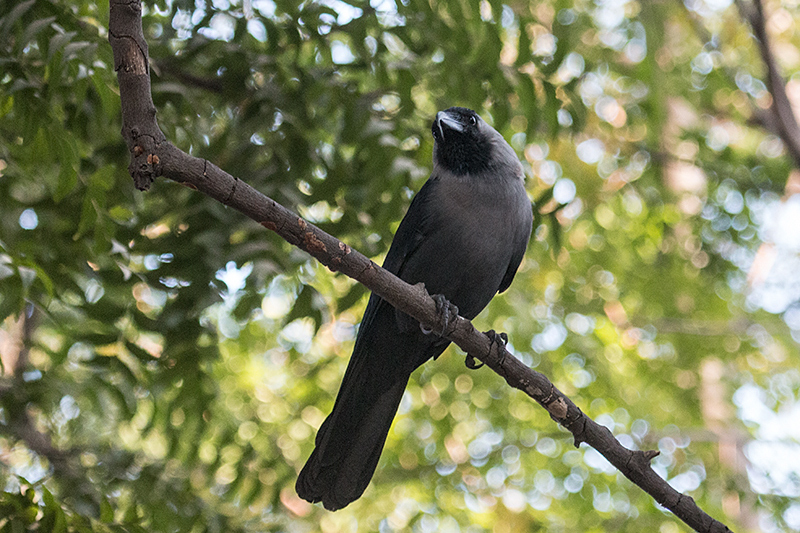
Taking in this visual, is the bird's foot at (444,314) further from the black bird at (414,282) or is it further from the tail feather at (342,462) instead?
the tail feather at (342,462)

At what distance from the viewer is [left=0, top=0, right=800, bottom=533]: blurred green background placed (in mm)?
3100

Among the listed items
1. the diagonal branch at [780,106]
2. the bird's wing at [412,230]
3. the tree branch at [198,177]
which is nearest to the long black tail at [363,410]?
A: the bird's wing at [412,230]

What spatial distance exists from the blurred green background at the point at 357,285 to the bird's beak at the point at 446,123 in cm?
20

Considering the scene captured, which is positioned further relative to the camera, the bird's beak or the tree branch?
the bird's beak

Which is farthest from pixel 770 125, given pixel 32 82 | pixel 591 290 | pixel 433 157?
pixel 32 82

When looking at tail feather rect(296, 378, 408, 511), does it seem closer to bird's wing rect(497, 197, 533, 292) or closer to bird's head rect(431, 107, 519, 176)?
bird's wing rect(497, 197, 533, 292)

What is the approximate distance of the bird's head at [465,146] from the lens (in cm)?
336

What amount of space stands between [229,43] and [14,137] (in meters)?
1.19

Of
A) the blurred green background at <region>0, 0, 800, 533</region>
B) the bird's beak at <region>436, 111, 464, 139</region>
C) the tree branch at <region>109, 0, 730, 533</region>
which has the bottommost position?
the blurred green background at <region>0, 0, 800, 533</region>

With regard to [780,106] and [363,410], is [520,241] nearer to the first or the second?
[363,410]

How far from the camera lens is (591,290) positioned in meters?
6.04

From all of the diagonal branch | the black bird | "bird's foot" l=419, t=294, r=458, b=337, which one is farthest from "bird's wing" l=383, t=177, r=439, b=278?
the diagonal branch

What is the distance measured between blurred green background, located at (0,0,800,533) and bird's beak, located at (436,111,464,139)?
199 mm

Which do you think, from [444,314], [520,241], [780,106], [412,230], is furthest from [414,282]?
[780,106]
